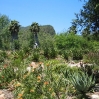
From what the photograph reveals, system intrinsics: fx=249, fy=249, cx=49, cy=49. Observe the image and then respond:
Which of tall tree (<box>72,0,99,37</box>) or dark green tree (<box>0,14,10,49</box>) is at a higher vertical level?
dark green tree (<box>0,14,10,49</box>)

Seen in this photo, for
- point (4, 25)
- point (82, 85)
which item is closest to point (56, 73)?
point (82, 85)

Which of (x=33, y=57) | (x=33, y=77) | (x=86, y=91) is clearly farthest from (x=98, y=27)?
(x=33, y=57)

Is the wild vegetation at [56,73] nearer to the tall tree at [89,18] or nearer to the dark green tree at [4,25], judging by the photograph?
the tall tree at [89,18]

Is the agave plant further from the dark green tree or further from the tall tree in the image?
the dark green tree

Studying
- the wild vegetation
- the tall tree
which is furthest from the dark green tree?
the tall tree

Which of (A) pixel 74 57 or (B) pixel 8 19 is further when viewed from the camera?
(B) pixel 8 19

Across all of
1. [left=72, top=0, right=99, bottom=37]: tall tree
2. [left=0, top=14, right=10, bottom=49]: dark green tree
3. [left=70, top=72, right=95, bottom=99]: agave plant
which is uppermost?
[left=0, top=14, right=10, bottom=49]: dark green tree

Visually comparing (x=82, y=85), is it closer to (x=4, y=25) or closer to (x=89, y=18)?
(x=89, y=18)

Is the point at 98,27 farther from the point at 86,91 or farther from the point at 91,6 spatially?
the point at 86,91

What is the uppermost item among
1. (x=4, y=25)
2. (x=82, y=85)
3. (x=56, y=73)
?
(x=4, y=25)

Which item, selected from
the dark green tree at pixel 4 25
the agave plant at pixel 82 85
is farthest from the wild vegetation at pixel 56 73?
the dark green tree at pixel 4 25

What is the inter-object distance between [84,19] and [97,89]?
16.2 ft

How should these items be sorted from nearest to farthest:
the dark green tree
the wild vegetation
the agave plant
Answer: the wild vegetation < the agave plant < the dark green tree

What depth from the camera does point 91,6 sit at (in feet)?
43.2
